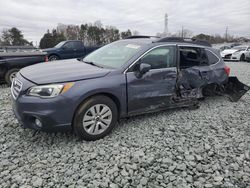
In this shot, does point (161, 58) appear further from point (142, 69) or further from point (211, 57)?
point (211, 57)

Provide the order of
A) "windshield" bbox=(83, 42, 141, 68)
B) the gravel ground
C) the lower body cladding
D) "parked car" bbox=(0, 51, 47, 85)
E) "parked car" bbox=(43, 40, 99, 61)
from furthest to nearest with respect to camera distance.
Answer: "parked car" bbox=(43, 40, 99, 61) → "parked car" bbox=(0, 51, 47, 85) → "windshield" bbox=(83, 42, 141, 68) → the lower body cladding → the gravel ground

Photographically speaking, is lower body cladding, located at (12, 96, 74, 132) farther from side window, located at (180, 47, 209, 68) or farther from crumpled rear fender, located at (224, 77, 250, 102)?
crumpled rear fender, located at (224, 77, 250, 102)

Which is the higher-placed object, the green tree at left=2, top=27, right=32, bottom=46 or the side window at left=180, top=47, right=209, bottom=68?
the green tree at left=2, top=27, right=32, bottom=46

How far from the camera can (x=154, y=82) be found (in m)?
3.89

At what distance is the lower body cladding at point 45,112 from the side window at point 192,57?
2.55 meters

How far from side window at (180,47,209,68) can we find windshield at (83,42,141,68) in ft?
3.54

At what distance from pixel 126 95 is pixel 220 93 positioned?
3176mm

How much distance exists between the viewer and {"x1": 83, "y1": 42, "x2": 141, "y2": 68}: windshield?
12.3 feet

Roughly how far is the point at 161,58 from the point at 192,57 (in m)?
1.05

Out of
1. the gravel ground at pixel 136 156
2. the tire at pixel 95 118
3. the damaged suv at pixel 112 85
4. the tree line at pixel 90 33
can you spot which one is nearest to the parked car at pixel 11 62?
the gravel ground at pixel 136 156

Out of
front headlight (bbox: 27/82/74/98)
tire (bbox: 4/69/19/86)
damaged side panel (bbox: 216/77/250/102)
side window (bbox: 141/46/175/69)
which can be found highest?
side window (bbox: 141/46/175/69)

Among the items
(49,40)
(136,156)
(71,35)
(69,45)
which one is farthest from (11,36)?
(136,156)

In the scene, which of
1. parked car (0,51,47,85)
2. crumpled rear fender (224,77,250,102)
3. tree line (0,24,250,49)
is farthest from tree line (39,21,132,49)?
crumpled rear fender (224,77,250,102)

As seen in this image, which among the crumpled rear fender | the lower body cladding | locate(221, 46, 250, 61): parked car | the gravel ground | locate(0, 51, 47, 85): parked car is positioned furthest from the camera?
locate(221, 46, 250, 61): parked car
